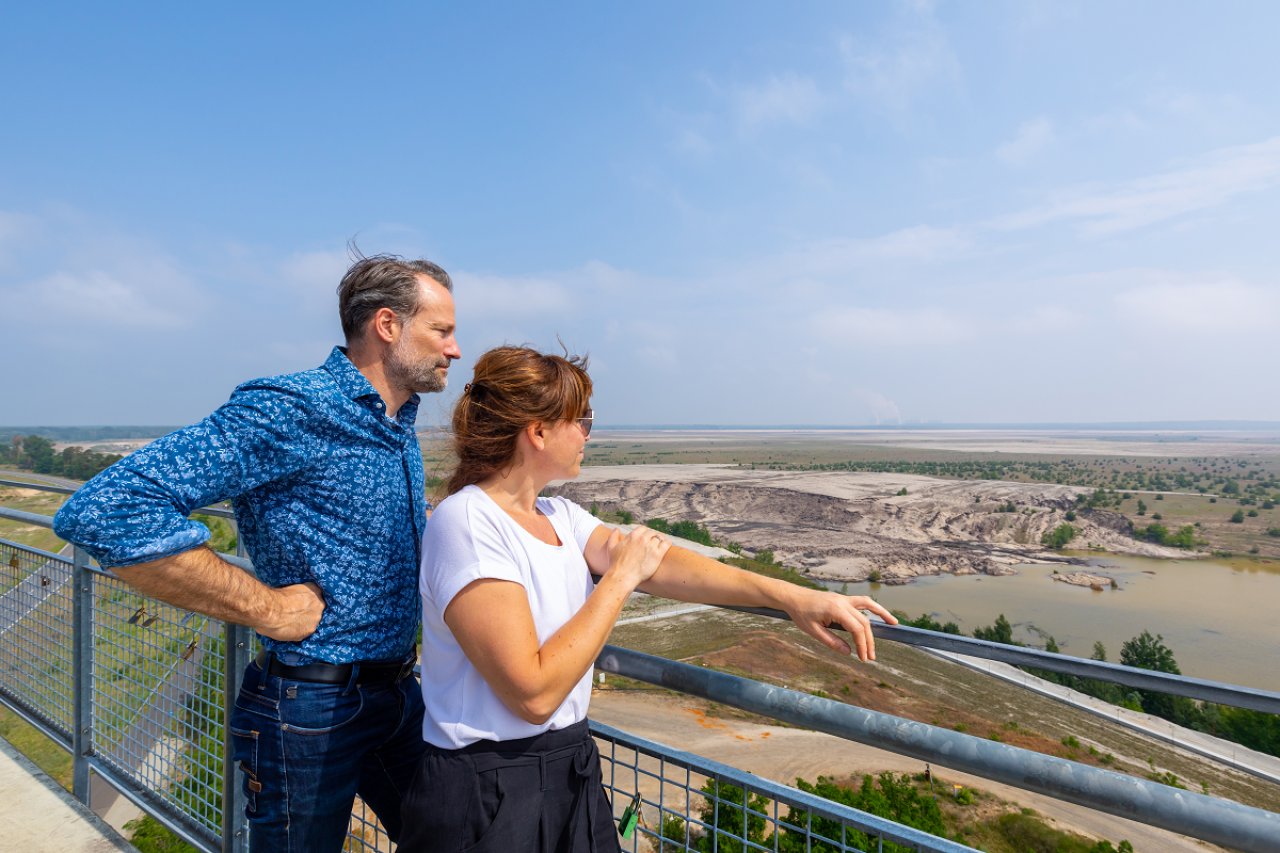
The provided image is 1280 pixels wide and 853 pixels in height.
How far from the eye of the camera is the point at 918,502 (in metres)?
96.7

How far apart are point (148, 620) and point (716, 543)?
72137 mm

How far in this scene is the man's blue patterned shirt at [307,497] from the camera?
1672 millimetres

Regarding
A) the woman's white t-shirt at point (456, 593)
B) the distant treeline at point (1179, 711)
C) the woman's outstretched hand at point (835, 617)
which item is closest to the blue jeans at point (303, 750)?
the woman's white t-shirt at point (456, 593)

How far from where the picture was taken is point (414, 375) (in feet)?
7.15

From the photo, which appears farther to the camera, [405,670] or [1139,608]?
[1139,608]

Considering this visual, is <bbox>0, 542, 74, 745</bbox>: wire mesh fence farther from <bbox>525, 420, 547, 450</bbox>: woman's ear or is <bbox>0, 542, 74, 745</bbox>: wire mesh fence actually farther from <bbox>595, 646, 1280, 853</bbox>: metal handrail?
<bbox>595, 646, 1280, 853</bbox>: metal handrail

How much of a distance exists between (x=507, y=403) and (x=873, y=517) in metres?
93.1

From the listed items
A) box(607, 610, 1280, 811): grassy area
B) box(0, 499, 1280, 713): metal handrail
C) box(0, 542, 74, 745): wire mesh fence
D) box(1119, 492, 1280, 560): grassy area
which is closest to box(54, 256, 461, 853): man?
box(0, 499, 1280, 713): metal handrail

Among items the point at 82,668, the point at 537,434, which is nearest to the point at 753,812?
the point at 537,434

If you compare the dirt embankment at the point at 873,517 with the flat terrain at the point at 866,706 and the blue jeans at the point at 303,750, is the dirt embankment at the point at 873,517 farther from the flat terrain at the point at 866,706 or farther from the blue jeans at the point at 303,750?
the blue jeans at the point at 303,750

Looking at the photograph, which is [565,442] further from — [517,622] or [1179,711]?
[1179,711]

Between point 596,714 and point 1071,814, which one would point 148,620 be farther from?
point 1071,814

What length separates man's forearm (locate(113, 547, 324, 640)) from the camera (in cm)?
172

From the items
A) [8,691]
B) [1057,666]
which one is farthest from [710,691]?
[8,691]
